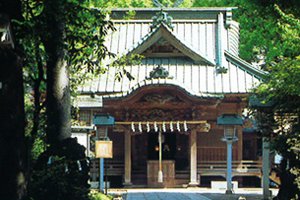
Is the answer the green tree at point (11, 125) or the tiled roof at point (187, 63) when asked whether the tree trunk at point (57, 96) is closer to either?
the green tree at point (11, 125)

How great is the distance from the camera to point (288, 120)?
16797mm

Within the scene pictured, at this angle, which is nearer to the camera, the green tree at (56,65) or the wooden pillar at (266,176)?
the green tree at (56,65)

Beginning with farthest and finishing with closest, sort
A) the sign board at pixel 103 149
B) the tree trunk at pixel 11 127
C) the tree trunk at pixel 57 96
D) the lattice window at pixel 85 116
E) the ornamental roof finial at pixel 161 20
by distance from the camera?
the ornamental roof finial at pixel 161 20 → the lattice window at pixel 85 116 → the sign board at pixel 103 149 → the tree trunk at pixel 57 96 → the tree trunk at pixel 11 127

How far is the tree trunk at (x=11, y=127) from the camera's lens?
9.61m

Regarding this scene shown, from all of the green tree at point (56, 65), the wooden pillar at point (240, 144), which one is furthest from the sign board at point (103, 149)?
the wooden pillar at point (240, 144)

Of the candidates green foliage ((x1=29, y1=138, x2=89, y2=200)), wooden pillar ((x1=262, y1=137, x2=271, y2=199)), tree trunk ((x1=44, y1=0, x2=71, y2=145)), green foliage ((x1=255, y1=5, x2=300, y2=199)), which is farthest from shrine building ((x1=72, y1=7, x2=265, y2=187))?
green foliage ((x1=29, y1=138, x2=89, y2=200))

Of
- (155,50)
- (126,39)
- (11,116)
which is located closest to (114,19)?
(126,39)

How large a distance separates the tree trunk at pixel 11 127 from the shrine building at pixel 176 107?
59.2 feet

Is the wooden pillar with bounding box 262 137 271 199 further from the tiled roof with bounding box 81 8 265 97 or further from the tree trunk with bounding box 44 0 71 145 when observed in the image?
the tiled roof with bounding box 81 8 265 97

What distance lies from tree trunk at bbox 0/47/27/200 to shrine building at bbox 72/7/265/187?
18.1 m

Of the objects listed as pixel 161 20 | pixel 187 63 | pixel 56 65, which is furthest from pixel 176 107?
pixel 56 65

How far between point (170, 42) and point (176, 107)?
3200 millimetres

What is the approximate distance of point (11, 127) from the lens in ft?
31.7

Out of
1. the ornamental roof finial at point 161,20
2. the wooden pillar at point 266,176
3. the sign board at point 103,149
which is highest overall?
the ornamental roof finial at point 161,20
